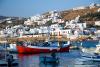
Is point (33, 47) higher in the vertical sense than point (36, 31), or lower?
lower

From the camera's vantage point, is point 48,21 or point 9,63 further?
point 48,21

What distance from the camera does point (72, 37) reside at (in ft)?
167

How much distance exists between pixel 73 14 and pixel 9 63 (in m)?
87.1

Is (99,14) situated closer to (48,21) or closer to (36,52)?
(48,21)

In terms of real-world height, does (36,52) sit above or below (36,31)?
below

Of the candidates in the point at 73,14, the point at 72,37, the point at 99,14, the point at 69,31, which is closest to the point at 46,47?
the point at 72,37

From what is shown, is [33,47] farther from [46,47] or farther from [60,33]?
[60,33]

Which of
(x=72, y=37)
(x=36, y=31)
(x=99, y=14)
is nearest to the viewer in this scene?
(x=72, y=37)

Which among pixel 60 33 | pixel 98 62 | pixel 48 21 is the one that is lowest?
pixel 98 62

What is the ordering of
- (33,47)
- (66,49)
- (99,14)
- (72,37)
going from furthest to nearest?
(99,14)
(72,37)
(66,49)
(33,47)

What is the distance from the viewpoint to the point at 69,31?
54.8 meters

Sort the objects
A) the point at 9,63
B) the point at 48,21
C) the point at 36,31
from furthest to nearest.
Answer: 1. the point at 48,21
2. the point at 36,31
3. the point at 9,63

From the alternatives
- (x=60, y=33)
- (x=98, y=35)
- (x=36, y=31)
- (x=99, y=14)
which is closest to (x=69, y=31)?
(x=60, y=33)

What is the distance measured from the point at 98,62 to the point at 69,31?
134ft
